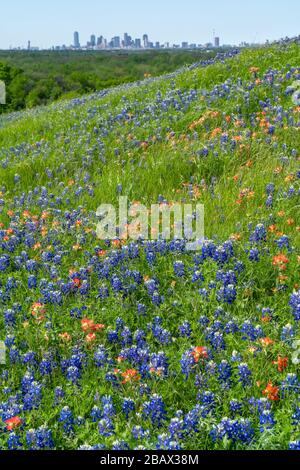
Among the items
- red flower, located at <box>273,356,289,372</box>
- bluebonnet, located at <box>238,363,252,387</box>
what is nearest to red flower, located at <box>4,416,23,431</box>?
bluebonnet, located at <box>238,363,252,387</box>

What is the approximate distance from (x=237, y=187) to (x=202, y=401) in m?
3.50

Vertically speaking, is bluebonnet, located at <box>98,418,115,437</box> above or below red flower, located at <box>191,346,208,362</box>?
below

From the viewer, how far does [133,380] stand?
3.81 metres

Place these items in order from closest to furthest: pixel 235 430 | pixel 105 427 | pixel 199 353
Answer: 1. pixel 235 430
2. pixel 105 427
3. pixel 199 353

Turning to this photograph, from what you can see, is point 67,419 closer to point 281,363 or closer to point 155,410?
point 155,410

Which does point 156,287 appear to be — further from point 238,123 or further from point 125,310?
point 238,123

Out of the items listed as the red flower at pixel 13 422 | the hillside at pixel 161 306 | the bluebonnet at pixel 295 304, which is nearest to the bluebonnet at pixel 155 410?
the hillside at pixel 161 306

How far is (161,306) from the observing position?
4641 mm

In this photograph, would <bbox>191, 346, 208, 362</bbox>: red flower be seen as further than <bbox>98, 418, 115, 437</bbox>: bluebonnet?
Yes

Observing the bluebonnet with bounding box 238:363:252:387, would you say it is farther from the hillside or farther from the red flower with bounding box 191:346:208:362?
the red flower with bounding box 191:346:208:362

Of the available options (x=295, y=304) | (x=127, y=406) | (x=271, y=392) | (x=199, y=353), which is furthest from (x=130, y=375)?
(x=295, y=304)

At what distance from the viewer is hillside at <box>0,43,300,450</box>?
351cm

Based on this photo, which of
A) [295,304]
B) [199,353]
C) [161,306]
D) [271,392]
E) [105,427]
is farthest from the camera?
[161,306]

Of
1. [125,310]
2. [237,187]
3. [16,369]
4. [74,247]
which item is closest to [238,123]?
[237,187]
